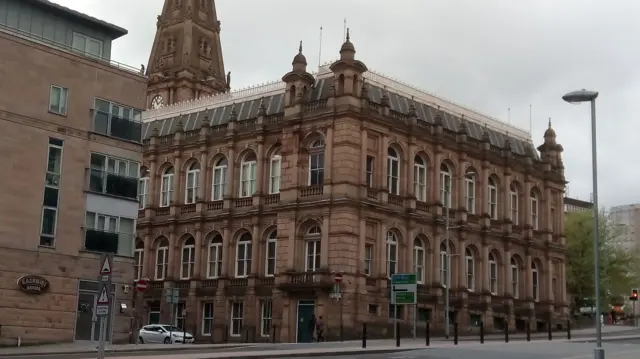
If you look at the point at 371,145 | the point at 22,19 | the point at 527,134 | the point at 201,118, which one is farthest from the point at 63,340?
the point at 527,134

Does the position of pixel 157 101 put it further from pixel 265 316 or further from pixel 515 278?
pixel 515 278

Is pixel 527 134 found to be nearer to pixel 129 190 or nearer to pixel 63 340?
pixel 129 190

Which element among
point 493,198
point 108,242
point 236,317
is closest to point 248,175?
point 236,317

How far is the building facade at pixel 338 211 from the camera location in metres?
53.4

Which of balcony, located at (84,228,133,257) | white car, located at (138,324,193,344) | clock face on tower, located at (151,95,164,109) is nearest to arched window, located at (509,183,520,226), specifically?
white car, located at (138,324,193,344)

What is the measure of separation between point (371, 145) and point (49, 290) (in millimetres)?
22995

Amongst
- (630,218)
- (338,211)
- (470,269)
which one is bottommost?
(470,269)

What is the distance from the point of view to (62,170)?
135 feet

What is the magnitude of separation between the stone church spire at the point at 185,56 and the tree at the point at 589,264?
38.9m

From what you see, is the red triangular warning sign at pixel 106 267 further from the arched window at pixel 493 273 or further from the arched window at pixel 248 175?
the arched window at pixel 493 273

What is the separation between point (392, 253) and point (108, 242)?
65.6ft

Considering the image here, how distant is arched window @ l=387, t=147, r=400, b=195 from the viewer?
185 feet

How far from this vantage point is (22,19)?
41.5m

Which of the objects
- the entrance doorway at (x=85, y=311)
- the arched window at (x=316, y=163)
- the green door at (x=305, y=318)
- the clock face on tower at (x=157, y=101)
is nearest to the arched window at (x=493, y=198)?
the arched window at (x=316, y=163)
